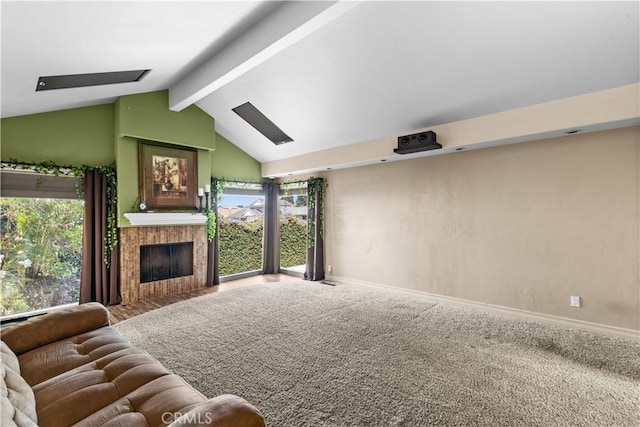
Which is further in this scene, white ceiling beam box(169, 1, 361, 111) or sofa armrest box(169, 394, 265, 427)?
white ceiling beam box(169, 1, 361, 111)

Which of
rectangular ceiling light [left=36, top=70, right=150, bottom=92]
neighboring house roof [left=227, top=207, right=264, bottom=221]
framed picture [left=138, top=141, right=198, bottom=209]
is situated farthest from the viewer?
neighboring house roof [left=227, top=207, right=264, bottom=221]

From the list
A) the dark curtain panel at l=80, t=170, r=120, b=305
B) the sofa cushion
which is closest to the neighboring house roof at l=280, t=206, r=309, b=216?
the dark curtain panel at l=80, t=170, r=120, b=305

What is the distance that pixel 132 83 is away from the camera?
4.22 meters

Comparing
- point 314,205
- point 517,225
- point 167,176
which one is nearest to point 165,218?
point 167,176

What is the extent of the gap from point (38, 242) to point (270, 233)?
4.08 metres

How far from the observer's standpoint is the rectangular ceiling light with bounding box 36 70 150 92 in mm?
3320

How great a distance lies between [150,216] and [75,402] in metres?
3.97

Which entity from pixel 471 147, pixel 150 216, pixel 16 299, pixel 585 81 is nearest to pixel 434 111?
pixel 471 147

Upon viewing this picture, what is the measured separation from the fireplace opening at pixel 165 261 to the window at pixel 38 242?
0.88m

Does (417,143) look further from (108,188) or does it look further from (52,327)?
(108,188)

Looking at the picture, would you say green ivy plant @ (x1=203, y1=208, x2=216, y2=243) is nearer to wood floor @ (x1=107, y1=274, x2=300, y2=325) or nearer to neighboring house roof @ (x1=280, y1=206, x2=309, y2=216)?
wood floor @ (x1=107, y1=274, x2=300, y2=325)

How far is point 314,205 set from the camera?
6.54 metres

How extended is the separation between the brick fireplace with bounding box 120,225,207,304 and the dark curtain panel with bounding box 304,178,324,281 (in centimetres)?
213

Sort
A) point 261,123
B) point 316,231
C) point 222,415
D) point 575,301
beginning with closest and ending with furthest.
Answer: point 222,415, point 575,301, point 261,123, point 316,231
